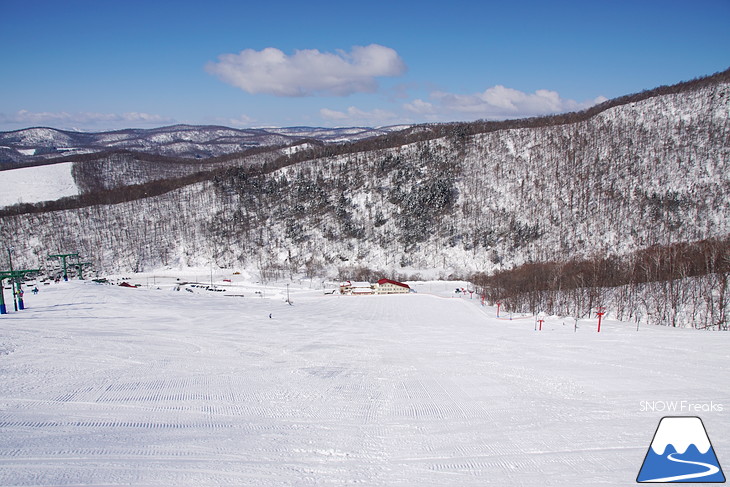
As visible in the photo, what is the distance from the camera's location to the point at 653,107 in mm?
82000

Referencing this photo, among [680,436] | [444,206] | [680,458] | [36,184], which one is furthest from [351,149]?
[680,458]

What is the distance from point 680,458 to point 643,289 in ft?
110

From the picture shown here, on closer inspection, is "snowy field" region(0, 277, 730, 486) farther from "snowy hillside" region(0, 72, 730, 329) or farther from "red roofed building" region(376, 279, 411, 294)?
"snowy hillside" region(0, 72, 730, 329)

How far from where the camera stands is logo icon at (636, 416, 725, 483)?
6051 mm

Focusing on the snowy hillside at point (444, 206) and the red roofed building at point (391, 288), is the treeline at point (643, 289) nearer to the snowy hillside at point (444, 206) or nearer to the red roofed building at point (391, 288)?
the red roofed building at point (391, 288)

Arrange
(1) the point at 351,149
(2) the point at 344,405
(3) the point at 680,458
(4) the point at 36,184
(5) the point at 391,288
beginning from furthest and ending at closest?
(4) the point at 36,184 → (1) the point at 351,149 → (5) the point at 391,288 → (2) the point at 344,405 → (3) the point at 680,458

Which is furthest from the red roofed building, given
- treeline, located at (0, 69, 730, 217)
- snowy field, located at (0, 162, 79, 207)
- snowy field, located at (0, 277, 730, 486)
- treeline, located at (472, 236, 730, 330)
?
snowy field, located at (0, 162, 79, 207)

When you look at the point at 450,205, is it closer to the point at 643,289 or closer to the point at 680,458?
the point at 643,289

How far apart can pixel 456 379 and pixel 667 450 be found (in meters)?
6.32

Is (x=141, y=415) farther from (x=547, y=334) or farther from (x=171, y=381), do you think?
(x=547, y=334)

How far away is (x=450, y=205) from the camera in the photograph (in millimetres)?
79688

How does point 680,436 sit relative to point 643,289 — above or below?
above

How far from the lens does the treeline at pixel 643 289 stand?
2990cm

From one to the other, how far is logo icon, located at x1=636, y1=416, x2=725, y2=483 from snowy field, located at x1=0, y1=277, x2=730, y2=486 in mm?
390
